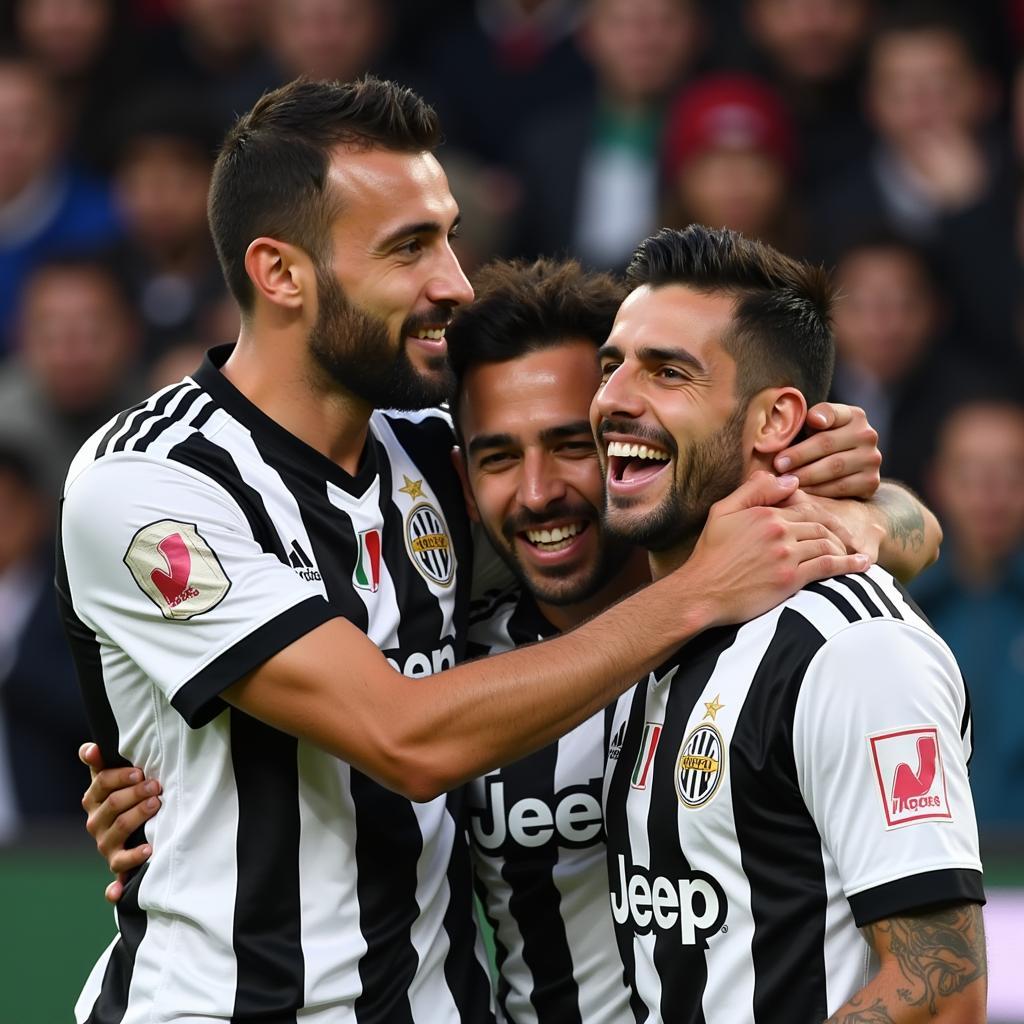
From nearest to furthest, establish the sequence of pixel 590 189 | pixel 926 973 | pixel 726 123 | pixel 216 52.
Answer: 1. pixel 926 973
2. pixel 726 123
3. pixel 590 189
4. pixel 216 52

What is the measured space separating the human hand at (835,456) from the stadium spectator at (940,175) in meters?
3.84

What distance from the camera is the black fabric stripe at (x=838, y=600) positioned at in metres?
2.70

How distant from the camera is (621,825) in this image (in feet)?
10.00

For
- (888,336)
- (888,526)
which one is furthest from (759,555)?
(888,336)

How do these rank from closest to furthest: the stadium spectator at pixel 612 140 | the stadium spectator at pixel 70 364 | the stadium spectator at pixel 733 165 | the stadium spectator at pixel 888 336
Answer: the stadium spectator at pixel 888 336 < the stadium spectator at pixel 733 165 < the stadium spectator at pixel 70 364 < the stadium spectator at pixel 612 140

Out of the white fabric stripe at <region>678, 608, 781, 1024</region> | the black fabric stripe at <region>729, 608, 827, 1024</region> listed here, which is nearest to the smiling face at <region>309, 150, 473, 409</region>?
the white fabric stripe at <region>678, 608, 781, 1024</region>

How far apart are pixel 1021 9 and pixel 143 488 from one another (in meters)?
6.06

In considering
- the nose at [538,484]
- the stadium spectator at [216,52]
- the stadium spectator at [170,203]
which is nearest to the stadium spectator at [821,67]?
the stadium spectator at [216,52]

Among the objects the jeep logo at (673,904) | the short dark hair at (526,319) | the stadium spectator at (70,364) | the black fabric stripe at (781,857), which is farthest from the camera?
the stadium spectator at (70,364)

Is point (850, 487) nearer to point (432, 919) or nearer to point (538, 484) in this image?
point (538, 484)

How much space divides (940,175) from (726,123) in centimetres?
93

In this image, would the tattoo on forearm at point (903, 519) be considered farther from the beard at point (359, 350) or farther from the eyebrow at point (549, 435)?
the beard at point (359, 350)

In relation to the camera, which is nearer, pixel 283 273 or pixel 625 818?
pixel 625 818

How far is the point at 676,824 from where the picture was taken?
2850 millimetres
